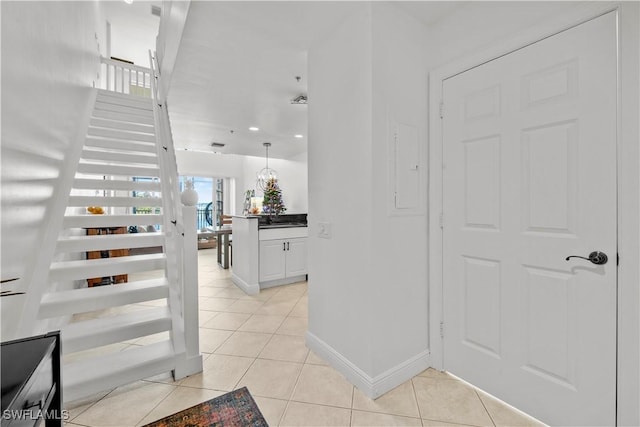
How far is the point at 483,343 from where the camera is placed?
1.79 meters

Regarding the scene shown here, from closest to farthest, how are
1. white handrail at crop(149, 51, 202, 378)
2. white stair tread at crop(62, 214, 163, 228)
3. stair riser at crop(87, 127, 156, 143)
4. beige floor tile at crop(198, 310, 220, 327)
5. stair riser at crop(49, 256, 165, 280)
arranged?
white handrail at crop(149, 51, 202, 378) → stair riser at crop(49, 256, 165, 280) → white stair tread at crop(62, 214, 163, 228) → beige floor tile at crop(198, 310, 220, 327) → stair riser at crop(87, 127, 156, 143)

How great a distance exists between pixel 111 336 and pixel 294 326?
151 centimetres

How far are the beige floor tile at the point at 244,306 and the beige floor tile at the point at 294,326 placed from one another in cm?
50

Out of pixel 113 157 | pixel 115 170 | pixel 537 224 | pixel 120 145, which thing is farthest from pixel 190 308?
pixel 120 145

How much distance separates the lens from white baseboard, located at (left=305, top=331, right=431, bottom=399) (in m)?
1.79

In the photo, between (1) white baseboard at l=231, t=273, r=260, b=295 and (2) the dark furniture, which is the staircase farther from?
(1) white baseboard at l=231, t=273, r=260, b=295

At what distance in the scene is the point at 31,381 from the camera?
73 cm

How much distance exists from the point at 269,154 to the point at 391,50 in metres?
5.06

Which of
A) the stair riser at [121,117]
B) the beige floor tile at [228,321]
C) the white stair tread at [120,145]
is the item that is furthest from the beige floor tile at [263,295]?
the stair riser at [121,117]

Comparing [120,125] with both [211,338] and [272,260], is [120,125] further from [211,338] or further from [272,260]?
[211,338]

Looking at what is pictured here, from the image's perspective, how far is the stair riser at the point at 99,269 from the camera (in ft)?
6.93

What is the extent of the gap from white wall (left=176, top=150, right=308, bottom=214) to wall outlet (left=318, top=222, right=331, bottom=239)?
4.01m

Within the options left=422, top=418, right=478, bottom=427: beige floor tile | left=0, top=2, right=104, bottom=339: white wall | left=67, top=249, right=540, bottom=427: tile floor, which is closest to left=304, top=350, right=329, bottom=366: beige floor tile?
left=67, top=249, right=540, bottom=427: tile floor

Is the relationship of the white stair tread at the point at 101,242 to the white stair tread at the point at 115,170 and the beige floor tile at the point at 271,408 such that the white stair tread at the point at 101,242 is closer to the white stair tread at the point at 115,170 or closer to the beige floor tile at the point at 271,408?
the white stair tread at the point at 115,170
